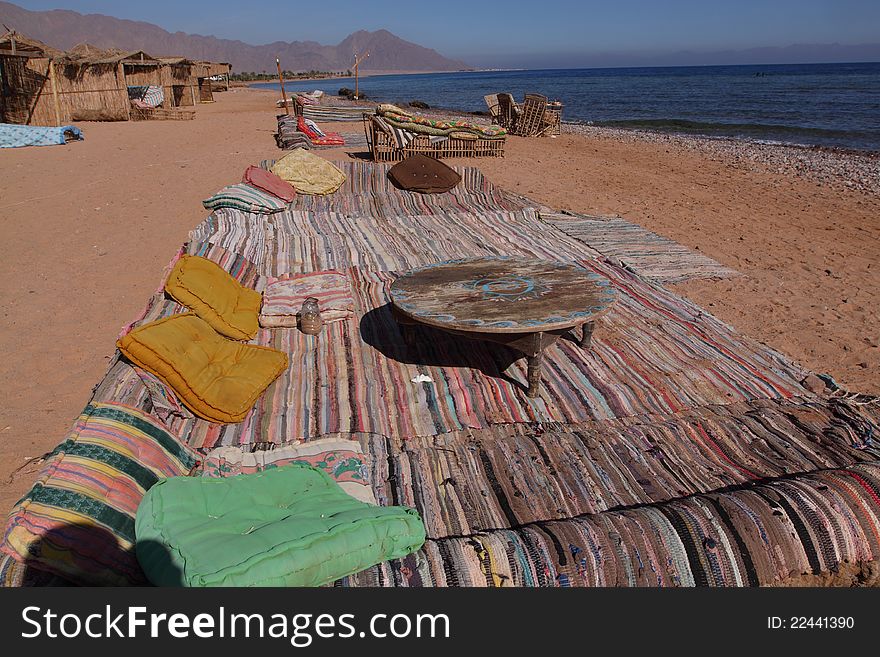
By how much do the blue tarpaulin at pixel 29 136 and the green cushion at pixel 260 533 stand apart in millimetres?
17387

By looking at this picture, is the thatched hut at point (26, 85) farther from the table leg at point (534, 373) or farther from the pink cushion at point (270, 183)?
the table leg at point (534, 373)

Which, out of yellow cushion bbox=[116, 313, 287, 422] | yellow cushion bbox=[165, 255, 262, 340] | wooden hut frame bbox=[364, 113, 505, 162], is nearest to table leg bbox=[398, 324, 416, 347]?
yellow cushion bbox=[116, 313, 287, 422]

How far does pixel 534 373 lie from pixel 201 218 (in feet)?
22.7

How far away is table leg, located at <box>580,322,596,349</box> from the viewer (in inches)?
171

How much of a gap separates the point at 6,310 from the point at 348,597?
18.1 ft

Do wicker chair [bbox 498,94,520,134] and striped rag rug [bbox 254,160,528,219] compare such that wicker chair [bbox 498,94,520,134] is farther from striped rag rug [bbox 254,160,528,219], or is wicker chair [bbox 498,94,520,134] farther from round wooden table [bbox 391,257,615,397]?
round wooden table [bbox 391,257,615,397]

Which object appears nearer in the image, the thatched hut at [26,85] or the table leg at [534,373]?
the table leg at [534,373]

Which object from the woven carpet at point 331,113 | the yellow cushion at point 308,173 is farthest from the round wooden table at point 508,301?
the woven carpet at point 331,113

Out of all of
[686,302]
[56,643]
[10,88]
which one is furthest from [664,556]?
[10,88]

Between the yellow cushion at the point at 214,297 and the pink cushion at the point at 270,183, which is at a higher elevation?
the pink cushion at the point at 270,183

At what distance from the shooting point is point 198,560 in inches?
69.5

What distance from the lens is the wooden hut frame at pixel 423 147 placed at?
12953mm

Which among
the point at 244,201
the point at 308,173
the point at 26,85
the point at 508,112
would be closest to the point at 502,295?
the point at 244,201

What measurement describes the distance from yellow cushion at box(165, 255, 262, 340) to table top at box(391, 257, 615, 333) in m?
1.29
